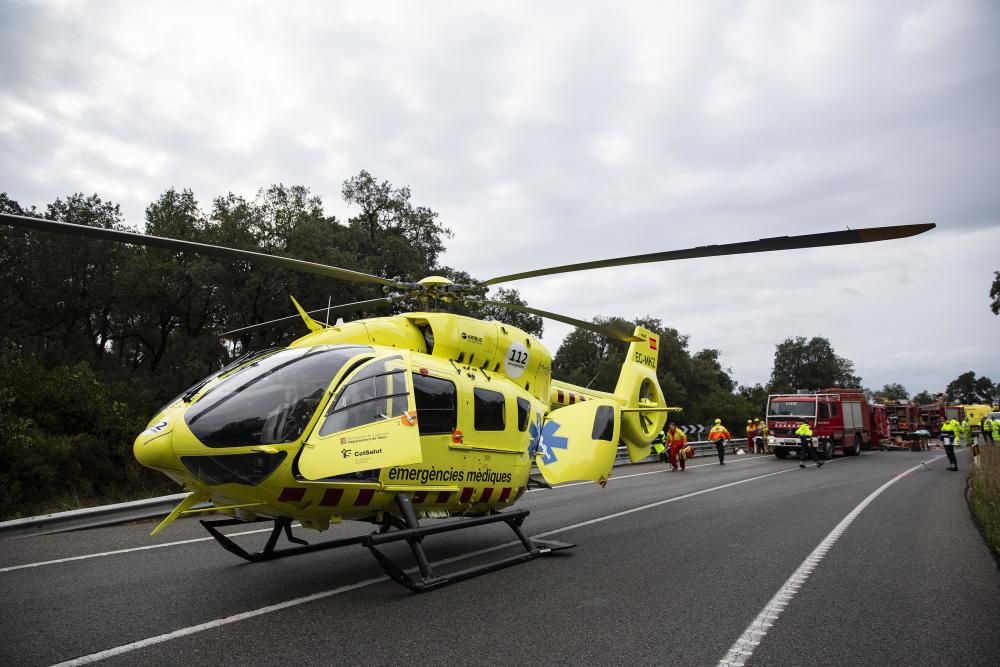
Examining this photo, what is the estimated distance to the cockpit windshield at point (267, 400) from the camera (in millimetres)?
4411

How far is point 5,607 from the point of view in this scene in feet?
15.3

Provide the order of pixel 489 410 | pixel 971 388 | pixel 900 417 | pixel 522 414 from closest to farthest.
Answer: pixel 489 410, pixel 522 414, pixel 900 417, pixel 971 388

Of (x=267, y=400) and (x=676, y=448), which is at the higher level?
(x=267, y=400)

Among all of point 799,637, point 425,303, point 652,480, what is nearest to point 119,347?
point 652,480

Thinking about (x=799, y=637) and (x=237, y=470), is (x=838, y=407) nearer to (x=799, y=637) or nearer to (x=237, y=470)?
(x=799, y=637)

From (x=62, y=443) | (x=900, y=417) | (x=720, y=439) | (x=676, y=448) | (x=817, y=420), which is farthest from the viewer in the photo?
(x=900, y=417)

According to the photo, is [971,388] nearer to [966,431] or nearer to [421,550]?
[966,431]

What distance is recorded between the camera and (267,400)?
461 cm

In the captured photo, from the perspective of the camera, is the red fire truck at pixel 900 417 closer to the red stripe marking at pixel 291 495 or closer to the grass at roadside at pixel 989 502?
the grass at roadside at pixel 989 502

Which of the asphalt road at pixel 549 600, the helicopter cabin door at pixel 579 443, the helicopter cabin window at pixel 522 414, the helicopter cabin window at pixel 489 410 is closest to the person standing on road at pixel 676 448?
the asphalt road at pixel 549 600

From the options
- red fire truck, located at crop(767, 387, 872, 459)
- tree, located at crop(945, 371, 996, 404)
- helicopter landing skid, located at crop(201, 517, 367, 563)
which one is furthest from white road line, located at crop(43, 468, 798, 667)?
tree, located at crop(945, 371, 996, 404)

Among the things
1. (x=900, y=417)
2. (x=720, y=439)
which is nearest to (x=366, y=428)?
(x=720, y=439)

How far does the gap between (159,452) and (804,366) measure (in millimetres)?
108663

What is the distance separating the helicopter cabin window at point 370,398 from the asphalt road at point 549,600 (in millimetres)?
1436
